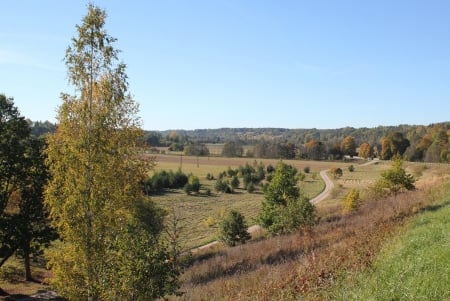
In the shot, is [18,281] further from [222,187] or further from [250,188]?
[250,188]

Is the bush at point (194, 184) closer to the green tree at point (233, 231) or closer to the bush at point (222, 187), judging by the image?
the bush at point (222, 187)

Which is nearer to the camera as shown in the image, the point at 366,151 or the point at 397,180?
the point at 397,180

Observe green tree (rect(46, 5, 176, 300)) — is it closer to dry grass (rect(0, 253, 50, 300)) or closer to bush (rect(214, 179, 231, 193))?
dry grass (rect(0, 253, 50, 300))

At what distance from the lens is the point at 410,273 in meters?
8.45

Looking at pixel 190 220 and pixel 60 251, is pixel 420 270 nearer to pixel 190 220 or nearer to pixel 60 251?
pixel 60 251

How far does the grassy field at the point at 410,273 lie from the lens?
24.0 ft

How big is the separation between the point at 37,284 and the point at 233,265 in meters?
13.8

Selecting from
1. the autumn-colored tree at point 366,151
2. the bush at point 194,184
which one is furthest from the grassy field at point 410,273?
the autumn-colored tree at point 366,151

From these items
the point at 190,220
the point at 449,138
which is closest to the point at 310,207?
the point at 190,220

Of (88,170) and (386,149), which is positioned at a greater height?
(88,170)

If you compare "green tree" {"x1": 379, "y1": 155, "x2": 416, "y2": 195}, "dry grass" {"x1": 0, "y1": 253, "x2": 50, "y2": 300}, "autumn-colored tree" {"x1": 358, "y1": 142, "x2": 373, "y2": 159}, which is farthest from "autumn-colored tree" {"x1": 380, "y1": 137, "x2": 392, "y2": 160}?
"dry grass" {"x1": 0, "y1": 253, "x2": 50, "y2": 300}

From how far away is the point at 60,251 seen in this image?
472 inches

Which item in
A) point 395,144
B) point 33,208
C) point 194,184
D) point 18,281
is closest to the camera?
point 33,208

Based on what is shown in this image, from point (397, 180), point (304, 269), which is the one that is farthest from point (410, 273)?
point (397, 180)
